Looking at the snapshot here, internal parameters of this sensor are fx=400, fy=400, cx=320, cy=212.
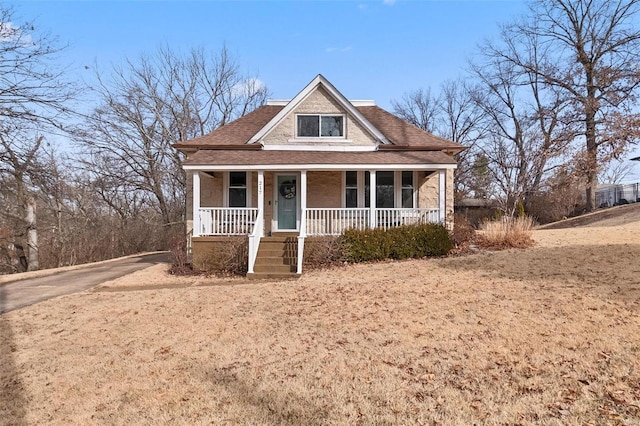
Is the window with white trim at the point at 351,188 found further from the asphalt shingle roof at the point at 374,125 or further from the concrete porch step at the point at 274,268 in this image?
the concrete porch step at the point at 274,268

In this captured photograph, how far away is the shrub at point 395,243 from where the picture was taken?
12.7m

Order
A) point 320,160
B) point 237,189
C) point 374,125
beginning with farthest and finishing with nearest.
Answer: point 374,125 → point 237,189 → point 320,160

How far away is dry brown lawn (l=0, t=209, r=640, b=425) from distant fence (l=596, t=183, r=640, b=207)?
99.4ft

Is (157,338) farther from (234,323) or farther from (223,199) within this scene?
(223,199)

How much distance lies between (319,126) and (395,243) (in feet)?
19.0

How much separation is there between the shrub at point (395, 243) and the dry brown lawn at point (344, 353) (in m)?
3.03

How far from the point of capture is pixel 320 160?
13.8m

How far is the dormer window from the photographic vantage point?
15.7m

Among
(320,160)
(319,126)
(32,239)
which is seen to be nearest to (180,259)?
(320,160)

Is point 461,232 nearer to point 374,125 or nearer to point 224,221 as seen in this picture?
point 374,125

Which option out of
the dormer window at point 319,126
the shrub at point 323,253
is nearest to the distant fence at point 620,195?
the dormer window at point 319,126

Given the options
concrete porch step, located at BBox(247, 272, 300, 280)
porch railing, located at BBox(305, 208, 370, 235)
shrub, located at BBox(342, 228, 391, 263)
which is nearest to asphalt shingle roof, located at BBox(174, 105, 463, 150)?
porch railing, located at BBox(305, 208, 370, 235)

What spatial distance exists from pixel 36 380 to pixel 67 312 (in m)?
3.54

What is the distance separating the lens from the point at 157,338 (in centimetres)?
640
